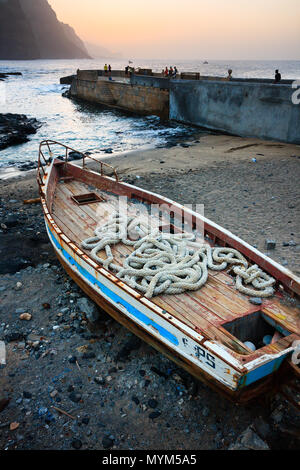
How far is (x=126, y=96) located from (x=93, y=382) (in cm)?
3188

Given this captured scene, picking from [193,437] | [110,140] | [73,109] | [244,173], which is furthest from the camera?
[73,109]

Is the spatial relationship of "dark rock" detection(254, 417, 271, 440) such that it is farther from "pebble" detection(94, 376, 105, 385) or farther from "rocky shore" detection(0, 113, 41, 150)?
"rocky shore" detection(0, 113, 41, 150)

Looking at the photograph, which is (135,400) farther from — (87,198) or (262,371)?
(87,198)

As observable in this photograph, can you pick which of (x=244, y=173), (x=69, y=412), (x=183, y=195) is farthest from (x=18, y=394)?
(x=244, y=173)

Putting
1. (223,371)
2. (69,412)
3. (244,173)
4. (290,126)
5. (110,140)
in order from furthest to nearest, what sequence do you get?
(110,140)
(290,126)
(244,173)
(69,412)
(223,371)

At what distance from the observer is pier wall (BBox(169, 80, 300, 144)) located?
54.8 feet

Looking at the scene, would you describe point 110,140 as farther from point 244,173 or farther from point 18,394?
point 18,394

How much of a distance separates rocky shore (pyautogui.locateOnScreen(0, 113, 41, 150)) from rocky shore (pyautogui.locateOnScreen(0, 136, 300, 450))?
1479cm

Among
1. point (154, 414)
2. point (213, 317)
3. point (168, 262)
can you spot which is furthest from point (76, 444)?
point (168, 262)

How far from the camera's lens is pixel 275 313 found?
15.4 ft

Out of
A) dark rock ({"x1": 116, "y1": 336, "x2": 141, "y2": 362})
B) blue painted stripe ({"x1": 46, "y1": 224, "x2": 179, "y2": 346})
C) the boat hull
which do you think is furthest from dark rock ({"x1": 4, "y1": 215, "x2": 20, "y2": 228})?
dark rock ({"x1": 116, "y1": 336, "x2": 141, "y2": 362})

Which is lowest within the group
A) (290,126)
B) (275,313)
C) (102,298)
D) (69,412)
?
(69,412)

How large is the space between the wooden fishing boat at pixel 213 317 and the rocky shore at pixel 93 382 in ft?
1.89

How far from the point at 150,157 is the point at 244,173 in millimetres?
5742
